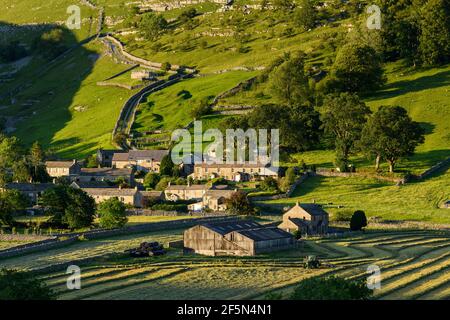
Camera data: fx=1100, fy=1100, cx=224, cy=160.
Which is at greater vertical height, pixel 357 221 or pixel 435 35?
pixel 435 35

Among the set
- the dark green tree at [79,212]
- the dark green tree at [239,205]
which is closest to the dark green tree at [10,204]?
the dark green tree at [79,212]

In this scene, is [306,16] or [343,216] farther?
[306,16]

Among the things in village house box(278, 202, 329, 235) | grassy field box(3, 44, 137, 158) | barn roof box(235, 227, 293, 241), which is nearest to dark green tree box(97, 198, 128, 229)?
village house box(278, 202, 329, 235)

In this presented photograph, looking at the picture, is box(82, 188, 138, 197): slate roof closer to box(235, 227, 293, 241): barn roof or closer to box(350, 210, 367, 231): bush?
box(350, 210, 367, 231): bush

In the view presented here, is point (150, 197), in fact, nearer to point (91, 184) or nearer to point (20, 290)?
point (91, 184)

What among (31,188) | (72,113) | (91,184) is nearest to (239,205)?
(91,184)
